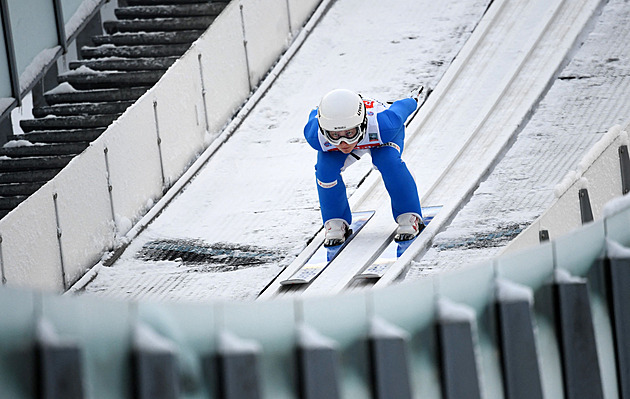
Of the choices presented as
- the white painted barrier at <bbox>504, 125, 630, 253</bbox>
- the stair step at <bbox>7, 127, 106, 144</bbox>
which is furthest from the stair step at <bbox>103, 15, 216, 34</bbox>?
the white painted barrier at <bbox>504, 125, 630, 253</bbox>

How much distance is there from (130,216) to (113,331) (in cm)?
480

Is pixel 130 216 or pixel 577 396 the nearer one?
pixel 577 396

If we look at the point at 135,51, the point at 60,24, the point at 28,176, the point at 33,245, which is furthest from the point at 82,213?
the point at 135,51

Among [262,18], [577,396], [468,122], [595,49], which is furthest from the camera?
[262,18]

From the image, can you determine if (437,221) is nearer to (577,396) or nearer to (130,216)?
(130,216)

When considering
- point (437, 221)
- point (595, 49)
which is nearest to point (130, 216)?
point (437, 221)

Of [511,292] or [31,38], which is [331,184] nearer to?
[511,292]

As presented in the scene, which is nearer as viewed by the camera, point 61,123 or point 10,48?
point 10,48

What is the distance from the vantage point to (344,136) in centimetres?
708

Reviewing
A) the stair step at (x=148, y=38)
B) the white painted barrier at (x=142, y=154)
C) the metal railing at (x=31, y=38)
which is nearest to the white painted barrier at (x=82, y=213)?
the white painted barrier at (x=142, y=154)

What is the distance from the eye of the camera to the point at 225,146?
962 cm

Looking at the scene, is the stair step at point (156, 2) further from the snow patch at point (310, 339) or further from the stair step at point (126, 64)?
the snow patch at point (310, 339)

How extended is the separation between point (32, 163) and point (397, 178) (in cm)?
390

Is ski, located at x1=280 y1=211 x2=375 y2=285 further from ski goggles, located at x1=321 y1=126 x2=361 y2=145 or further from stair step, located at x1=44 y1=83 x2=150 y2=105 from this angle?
stair step, located at x1=44 y1=83 x2=150 y2=105
